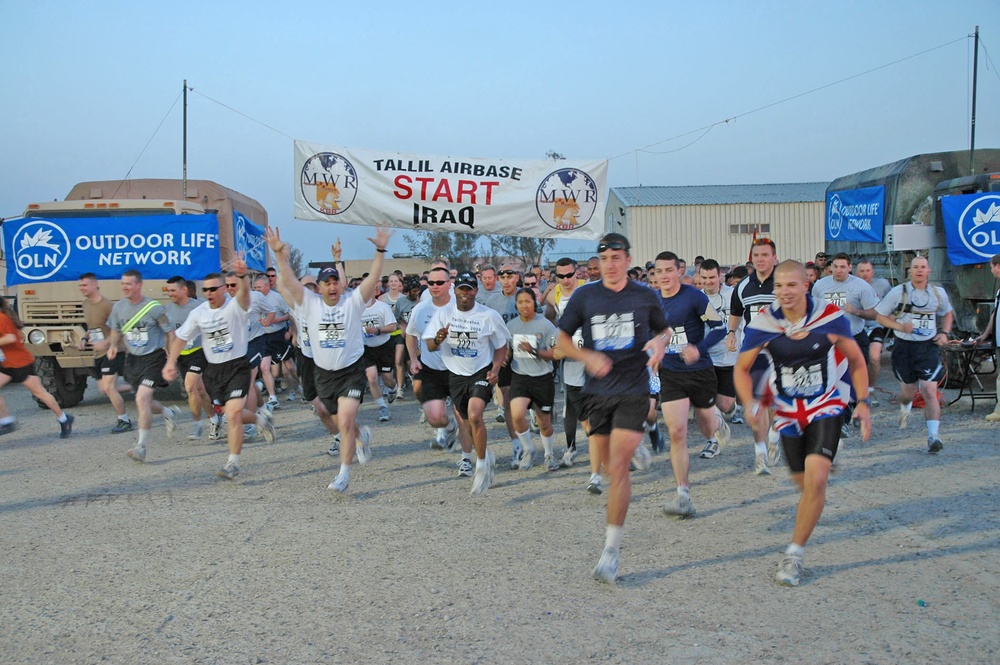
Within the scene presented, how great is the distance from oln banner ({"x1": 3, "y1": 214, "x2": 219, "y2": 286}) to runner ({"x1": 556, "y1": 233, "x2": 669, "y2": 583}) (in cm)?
904

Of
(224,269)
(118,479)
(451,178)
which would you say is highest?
(451,178)

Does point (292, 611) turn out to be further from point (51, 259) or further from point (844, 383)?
point (51, 259)

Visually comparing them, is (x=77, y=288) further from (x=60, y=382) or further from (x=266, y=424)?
(x=266, y=424)

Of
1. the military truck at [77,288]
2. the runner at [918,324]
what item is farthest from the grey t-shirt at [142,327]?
the runner at [918,324]

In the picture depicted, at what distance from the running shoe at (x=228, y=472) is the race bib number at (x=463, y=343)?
7.61 ft

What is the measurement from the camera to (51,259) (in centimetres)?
1287

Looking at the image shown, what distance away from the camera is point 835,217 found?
54.3ft

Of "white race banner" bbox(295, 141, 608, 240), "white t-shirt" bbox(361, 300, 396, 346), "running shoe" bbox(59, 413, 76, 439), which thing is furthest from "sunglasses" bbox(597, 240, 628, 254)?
"running shoe" bbox(59, 413, 76, 439)

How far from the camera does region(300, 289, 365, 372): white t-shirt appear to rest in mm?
7730

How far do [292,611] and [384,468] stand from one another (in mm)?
4006

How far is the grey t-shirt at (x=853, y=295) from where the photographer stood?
9.73 metres

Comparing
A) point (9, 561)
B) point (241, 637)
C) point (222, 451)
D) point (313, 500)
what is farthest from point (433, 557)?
point (222, 451)

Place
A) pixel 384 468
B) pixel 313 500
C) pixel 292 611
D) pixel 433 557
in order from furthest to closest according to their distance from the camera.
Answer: pixel 384 468
pixel 313 500
pixel 433 557
pixel 292 611

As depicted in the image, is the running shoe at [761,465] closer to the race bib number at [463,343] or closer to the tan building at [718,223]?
the race bib number at [463,343]
